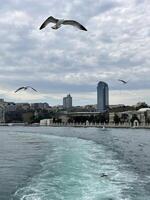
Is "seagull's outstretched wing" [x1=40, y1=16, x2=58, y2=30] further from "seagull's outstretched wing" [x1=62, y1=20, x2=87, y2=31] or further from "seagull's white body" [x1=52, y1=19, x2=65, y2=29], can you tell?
"seagull's outstretched wing" [x1=62, y1=20, x2=87, y2=31]

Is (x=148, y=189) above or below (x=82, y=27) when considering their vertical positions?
below

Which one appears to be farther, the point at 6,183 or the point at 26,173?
the point at 26,173

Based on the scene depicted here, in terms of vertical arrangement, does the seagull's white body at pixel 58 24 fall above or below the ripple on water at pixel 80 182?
above

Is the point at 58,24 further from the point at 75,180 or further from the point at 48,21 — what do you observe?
the point at 75,180

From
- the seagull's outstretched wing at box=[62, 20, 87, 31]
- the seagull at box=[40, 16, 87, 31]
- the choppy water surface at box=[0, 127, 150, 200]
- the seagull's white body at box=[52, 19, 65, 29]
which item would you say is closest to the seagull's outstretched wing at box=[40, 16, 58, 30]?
the seagull at box=[40, 16, 87, 31]

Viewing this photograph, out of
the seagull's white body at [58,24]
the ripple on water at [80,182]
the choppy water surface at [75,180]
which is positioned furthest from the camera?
the choppy water surface at [75,180]

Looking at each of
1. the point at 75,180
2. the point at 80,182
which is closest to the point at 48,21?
the point at 80,182

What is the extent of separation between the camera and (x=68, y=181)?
20.2 meters

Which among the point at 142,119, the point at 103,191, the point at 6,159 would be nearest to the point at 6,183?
the point at 103,191

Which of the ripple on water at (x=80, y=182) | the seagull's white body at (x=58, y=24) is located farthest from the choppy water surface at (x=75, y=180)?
the seagull's white body at (x=58, y=24)

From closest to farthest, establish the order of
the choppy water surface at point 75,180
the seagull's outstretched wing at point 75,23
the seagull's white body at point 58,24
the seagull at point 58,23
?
the seagull's outstretched wing at point 75,23 < the seagull at point 58,23 < the seagull's white body at point 58,24 < the choppy water surface at point 75,180

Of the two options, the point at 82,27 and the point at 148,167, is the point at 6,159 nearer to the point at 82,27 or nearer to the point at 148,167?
the point at 148,167

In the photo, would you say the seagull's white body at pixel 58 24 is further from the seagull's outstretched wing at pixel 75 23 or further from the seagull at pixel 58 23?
the seagull's outstretched wing at pixel 75 23

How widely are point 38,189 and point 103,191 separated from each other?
2452mm
